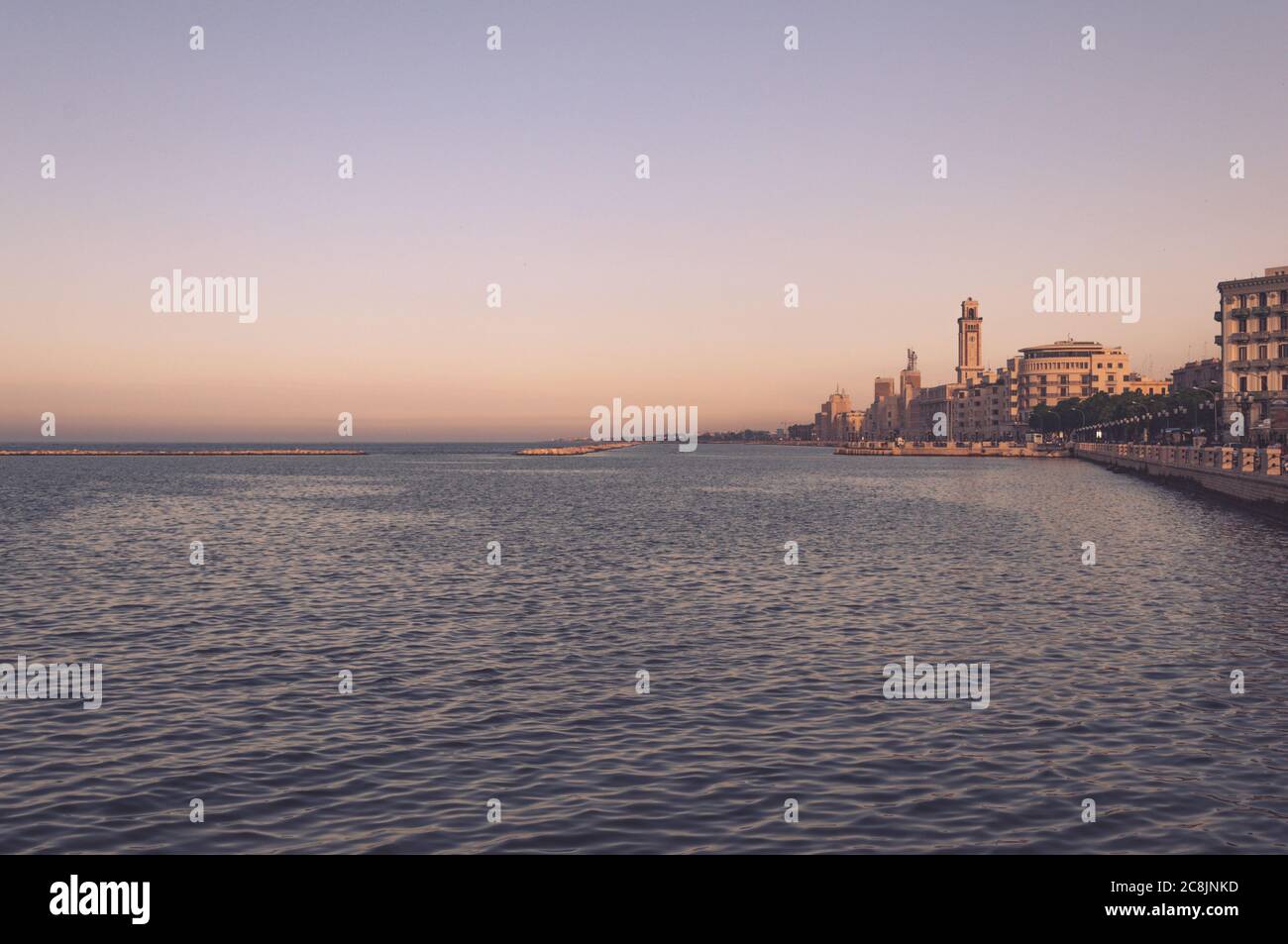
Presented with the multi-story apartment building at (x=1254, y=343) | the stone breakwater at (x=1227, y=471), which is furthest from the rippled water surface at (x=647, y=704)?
the multi-story apartment building at (x=1254, y=343)

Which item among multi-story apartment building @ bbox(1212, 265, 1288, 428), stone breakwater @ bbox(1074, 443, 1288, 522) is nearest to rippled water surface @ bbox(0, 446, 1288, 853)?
stone breakwater @ bbox(1074, 443, 1288, 522)

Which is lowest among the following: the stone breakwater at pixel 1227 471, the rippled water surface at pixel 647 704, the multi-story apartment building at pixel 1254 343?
the rippled water surface at pixel 647 704

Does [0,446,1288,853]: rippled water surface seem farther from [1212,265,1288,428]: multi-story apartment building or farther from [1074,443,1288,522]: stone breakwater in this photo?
[1212,265,1288,428]: multi-story apartment building

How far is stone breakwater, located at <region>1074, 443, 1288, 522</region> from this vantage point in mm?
69025

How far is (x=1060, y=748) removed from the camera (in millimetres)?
17312

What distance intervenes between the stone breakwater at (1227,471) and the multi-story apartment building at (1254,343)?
27.5 m

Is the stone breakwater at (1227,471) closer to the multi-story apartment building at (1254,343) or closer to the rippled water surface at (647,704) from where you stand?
the rippled water surface at (647,704)

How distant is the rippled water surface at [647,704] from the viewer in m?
13.8

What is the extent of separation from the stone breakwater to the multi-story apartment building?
27543 mm

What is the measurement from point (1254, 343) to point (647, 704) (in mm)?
176151

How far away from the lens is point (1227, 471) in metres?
83.9

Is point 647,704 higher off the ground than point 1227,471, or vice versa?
point 1227,471

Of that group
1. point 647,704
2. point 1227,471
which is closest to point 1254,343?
point 1227,471

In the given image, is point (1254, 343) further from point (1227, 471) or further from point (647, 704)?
point (647, 704)
